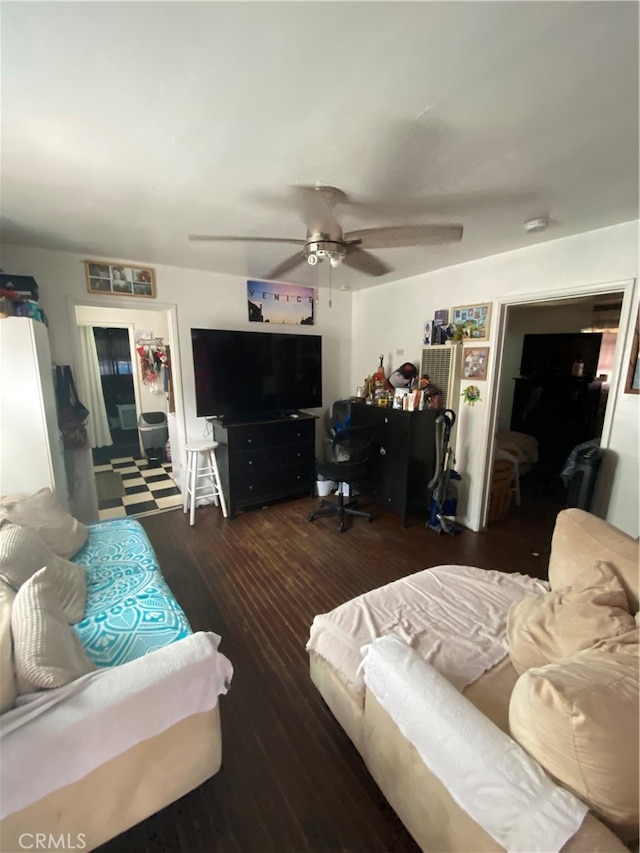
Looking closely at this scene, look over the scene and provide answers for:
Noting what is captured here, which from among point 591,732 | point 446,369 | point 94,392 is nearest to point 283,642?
point 591,732

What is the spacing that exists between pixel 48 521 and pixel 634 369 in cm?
357

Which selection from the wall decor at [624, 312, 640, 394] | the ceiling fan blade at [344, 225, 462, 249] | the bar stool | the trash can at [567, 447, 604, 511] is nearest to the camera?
the ceiling fan blade at [344, 225, 462, 249]

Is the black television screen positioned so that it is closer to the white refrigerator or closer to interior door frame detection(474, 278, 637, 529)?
interior door frame detection(474, 278, 637, 529)

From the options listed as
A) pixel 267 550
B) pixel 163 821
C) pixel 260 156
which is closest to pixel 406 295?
pixel 260 156

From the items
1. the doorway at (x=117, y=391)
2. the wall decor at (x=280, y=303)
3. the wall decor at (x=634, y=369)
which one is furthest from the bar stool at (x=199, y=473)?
the wall decor at (x=634, y=369)

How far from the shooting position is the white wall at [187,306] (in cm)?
274

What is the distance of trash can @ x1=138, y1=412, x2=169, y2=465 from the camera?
200 inches

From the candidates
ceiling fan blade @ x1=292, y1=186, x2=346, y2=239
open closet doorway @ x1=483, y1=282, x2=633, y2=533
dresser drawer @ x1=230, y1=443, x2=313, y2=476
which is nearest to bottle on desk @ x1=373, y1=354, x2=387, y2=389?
dresser drawer @ x1=230, y1=443, x2=313, y2=476

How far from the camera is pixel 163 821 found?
116 centimetres

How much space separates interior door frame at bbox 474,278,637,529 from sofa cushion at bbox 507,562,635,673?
61.6 inches

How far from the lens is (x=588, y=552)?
4.46ft

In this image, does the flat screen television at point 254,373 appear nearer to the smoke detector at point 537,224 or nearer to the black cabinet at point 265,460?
the black cabinet at point 265,460

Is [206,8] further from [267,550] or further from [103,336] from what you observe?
[103,336]

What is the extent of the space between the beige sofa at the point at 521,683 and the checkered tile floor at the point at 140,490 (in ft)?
9.12
